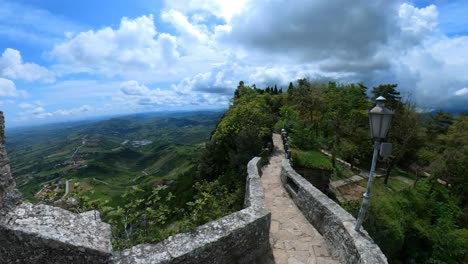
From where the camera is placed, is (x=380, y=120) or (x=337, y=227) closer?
(x=380, y=120)

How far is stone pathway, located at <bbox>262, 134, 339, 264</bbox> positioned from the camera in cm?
646

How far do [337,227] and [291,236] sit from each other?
1394 millimetres

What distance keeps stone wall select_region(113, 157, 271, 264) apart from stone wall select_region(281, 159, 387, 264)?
1.78m

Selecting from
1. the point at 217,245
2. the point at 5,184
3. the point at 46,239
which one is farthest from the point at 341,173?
the point at 5,184

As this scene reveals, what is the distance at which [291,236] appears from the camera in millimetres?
7488

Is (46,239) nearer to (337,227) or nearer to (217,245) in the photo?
(217,245)

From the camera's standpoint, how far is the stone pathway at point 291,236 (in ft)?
21.2

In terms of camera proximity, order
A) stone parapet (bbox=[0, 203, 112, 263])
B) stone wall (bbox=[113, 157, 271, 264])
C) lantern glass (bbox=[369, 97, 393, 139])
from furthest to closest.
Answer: lantern glass (bbox=[369, 97, 393, 139])
stone wall (bbox=[113, 157, 271, 264])
stone parapet (bbox=[0, 203, 112, 263])

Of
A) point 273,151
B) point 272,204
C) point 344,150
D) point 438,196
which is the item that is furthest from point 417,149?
point 272,204

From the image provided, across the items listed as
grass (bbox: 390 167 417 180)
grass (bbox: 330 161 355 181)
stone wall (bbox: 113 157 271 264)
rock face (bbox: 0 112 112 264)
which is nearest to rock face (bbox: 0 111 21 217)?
rock face (bbox: 0 112 112 264)

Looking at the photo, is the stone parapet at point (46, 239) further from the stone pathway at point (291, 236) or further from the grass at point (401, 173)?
the grass at point (401, 173)

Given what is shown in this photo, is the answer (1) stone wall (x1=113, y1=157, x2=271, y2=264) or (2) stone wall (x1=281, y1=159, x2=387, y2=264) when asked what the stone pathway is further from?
(1) stone wall (x1=113, y1=157, x2=271, y2=264)

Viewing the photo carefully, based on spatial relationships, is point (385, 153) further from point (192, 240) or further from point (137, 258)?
point (137, 258)

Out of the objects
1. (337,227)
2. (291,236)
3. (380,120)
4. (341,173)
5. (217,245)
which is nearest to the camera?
(217,245)
